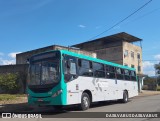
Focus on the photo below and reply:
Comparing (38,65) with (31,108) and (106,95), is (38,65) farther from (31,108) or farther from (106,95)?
(106,95)

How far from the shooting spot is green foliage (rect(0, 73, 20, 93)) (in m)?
30.2

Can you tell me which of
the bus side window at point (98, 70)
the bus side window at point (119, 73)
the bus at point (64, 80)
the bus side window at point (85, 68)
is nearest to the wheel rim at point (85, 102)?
the bus at point (64, 80)

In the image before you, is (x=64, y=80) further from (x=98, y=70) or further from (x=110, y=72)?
(x=110, y=72)

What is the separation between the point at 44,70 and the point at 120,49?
43315 mm

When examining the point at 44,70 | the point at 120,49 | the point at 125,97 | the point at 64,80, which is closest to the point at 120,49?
the point at 120,49

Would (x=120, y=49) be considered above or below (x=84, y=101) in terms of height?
above

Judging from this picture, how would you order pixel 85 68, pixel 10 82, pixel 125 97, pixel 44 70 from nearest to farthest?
pixel 44 70, pixel 85 68, pixel 125 97, pixel 10 82

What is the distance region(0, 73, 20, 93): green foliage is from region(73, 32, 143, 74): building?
3006 centimetres

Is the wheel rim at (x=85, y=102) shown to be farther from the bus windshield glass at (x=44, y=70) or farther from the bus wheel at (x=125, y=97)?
the bus wheel at (x=125, y=97)

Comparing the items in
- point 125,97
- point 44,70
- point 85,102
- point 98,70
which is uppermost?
point 98,70

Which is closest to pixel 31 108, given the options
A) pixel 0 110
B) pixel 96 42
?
pixel 0 110

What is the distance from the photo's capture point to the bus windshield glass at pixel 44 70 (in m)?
14.1

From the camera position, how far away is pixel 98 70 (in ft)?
59.3

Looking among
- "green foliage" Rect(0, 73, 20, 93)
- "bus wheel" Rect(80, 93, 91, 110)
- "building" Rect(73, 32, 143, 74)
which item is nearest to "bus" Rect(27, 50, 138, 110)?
"bus wheel" Rect(80, 93, 91, 110)
